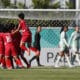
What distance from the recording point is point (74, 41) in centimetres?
2478

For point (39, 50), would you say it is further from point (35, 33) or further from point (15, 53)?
point (15, 53)

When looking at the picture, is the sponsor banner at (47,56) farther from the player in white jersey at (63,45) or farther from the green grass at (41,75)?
the green grass at (41,75)

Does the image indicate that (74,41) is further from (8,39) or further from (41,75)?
(41,75)

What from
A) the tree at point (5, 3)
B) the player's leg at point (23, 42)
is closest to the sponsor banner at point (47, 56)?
the player's leg at point (23, 42)

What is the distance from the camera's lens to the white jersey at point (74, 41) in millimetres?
24750

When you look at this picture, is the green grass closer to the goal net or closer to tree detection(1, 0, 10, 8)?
the goal net

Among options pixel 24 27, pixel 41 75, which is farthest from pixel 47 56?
pixel 41 75

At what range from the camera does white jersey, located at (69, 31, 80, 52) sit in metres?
24.8

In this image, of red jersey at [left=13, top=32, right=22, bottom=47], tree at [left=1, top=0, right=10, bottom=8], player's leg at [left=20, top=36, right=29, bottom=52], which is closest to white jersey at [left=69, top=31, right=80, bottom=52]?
red jersey at [left=13, top=32, right=22, bottom=47]

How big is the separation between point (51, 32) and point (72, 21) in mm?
911

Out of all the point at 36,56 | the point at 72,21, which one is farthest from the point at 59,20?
the point at 36,56

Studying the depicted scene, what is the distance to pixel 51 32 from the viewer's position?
25.6m

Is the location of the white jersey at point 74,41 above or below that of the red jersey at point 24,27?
below

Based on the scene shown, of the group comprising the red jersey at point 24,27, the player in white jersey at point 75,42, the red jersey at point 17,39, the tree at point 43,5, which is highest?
the red jersey at point 24,27
